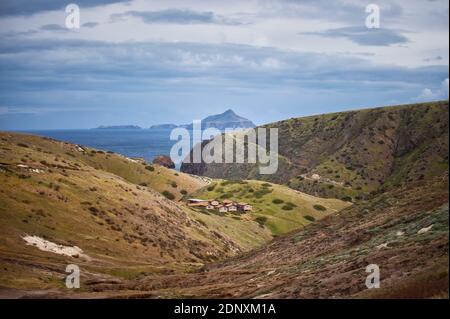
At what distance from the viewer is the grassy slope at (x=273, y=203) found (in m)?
141

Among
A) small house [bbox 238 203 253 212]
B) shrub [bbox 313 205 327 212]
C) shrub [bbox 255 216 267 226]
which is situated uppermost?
shrub [bbox 313 205 327 212]

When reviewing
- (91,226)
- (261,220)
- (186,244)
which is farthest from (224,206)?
(91,226)

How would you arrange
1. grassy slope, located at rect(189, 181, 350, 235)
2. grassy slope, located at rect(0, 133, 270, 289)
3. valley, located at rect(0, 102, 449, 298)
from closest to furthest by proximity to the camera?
valley, located at rect(0, 102, 449, 298), grassy slope, located at rect(0, 133, 270, 289), grassy slope, located at rect(189, 181, 350, 235)

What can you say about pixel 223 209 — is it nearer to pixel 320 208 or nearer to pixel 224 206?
pixel 224 206

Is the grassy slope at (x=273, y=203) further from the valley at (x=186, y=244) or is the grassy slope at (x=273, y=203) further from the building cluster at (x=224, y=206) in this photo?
the valley at (x=186, y=244)

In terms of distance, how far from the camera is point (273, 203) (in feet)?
518

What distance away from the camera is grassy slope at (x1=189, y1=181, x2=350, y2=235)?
461ft

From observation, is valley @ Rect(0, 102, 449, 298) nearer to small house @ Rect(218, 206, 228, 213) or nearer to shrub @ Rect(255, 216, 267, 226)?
shrub @ Rect(255, 216, 267, 226)

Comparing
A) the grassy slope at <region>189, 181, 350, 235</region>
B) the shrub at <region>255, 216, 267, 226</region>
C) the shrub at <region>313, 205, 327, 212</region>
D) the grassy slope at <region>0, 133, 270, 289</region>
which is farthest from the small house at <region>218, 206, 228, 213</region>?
the shrub at <region>313, 205, 327, 212</region>

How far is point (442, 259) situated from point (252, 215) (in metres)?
113

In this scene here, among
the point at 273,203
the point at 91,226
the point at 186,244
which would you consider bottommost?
the point at 186,244

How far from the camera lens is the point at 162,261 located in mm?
75375
